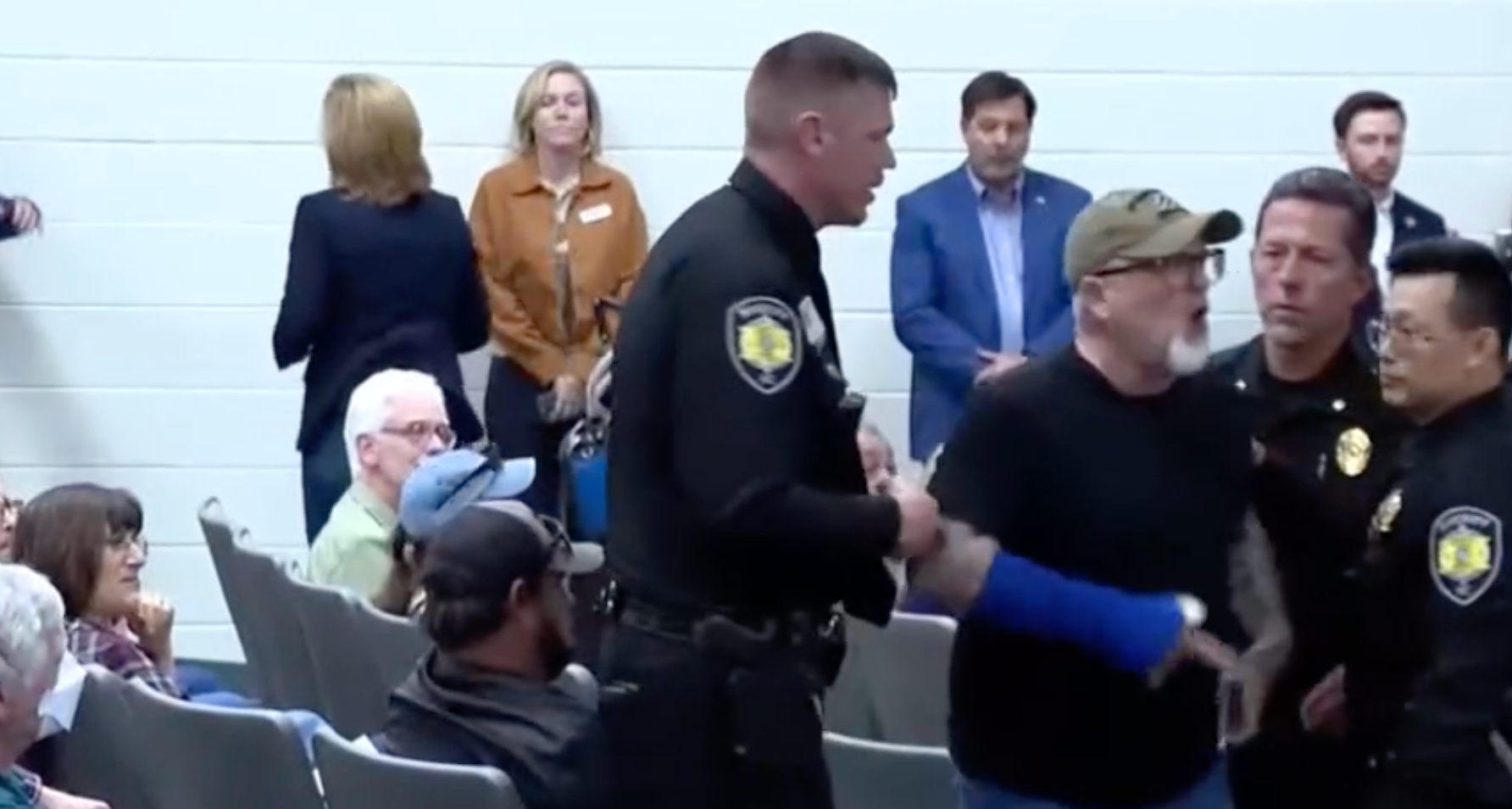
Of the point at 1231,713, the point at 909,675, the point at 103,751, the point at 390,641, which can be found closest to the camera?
the point at 1231,713

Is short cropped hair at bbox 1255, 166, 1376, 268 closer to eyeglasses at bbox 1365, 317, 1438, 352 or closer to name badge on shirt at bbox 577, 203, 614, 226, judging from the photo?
eyeglasses at bbox 1365, 317, 1438, 352

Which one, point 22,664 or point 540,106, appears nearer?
point 22,664

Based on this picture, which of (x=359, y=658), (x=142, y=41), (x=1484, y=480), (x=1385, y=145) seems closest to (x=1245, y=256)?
(x=1385, y=145)

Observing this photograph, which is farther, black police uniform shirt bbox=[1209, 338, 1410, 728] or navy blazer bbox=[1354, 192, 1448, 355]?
navy blazer bbox=[1354, 192, 1448, 355]

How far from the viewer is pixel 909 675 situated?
465 centimetres

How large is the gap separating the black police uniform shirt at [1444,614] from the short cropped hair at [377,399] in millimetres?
2377

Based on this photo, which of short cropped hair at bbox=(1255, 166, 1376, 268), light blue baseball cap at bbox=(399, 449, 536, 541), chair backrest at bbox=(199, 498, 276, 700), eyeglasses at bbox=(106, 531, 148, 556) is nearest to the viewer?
short cropped hair at bbox=(1255, 166, 1376, 268)

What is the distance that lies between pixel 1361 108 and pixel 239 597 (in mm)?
3404

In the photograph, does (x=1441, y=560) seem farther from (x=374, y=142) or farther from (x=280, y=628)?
(x=374, y=142)

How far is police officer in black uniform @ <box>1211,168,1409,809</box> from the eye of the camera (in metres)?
3.73

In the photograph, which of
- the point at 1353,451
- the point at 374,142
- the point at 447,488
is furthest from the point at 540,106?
the point at 1353,451

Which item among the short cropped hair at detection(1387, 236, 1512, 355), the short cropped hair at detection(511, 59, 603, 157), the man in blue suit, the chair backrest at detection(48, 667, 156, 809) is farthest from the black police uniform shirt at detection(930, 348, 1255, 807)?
the short cropped hair at detection(511, 59, 603, 157)

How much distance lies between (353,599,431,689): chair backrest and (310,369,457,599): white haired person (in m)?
0.43

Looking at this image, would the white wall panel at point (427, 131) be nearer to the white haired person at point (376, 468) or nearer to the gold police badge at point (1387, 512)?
the white haired person at point (376, 468)
